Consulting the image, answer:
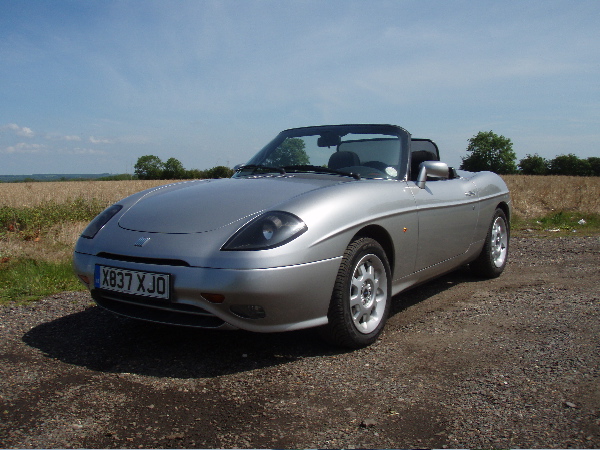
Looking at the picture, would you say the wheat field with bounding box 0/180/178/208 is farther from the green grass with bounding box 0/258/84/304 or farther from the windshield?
the windshield

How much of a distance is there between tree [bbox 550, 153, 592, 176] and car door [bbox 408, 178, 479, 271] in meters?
79.1

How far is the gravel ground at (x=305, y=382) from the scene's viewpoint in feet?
7.06

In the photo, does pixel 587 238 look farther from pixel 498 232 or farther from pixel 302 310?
pixel 302 310

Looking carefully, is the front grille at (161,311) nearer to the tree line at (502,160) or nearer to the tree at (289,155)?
the tree at (289,155)

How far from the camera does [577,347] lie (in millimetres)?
3193

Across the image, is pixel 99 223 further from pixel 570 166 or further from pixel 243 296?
pixel 570 166

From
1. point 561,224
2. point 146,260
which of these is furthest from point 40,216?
point 561,224

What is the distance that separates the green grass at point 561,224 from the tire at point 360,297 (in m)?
6.83

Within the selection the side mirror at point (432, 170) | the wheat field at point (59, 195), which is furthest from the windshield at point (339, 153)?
the wheat field at point (59, 195)

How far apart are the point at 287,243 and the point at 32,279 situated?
326cm

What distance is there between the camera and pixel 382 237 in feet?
11.5

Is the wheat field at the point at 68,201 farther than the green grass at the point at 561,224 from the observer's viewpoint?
No

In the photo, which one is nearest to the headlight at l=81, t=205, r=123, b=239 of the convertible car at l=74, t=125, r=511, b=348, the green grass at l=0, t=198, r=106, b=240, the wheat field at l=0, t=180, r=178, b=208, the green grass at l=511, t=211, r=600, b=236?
the convertible car at l=74, t=125, r=511, b=348

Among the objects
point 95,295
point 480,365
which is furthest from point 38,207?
point 480,365
